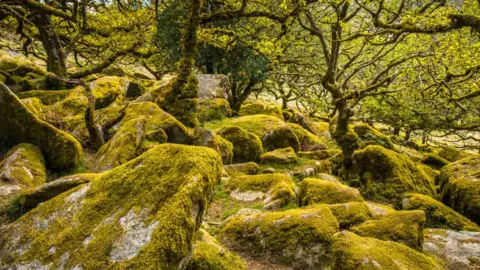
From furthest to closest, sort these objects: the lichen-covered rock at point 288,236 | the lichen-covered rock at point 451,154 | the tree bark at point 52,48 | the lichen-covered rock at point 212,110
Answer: the lichen-covered rock at point 451,154
the lichen-covered rock at point 212,110
the tree bark at point 52,48
the lichen-covered rock at point 288,236

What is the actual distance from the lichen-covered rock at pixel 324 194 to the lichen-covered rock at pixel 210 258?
3.45 meters

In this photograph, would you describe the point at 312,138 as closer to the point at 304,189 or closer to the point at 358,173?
the point at 358,173

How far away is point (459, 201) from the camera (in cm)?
1030

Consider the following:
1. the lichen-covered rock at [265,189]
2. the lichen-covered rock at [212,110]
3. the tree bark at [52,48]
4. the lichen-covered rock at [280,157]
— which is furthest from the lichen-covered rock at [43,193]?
the tree bark at [52,48]

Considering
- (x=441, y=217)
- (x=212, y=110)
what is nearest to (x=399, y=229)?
(x=441, y=217)

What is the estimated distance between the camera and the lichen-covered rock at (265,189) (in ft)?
29.7

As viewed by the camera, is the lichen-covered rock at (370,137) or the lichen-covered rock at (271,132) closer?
the lichen-covered rock at (271,132)

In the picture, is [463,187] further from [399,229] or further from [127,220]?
[127,220]

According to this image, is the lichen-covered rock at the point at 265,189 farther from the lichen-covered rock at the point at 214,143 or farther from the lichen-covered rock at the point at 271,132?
the lichen-covered rock at the point at 271,132

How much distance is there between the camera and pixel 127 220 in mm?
4352

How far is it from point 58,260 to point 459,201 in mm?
11126

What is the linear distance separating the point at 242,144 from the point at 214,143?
1.99 metres

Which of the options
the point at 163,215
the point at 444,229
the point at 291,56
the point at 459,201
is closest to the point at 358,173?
the point at 459,201

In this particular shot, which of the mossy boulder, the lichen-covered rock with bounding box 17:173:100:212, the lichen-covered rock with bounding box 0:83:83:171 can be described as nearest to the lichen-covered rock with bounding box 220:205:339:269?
the lichen-covered rock with bounding box 17:173:100:212
